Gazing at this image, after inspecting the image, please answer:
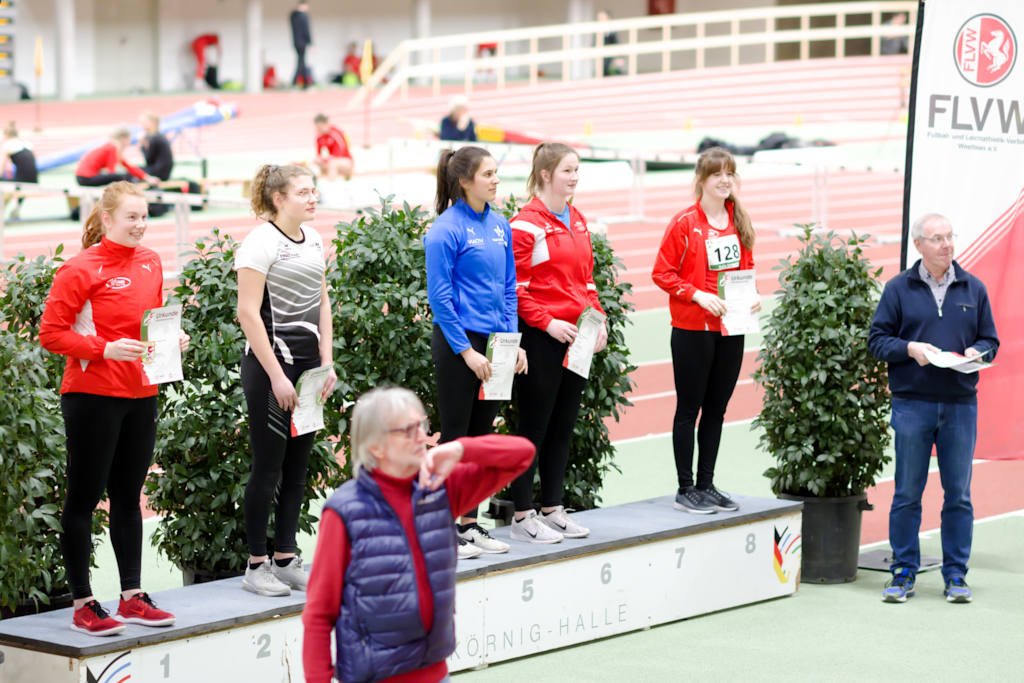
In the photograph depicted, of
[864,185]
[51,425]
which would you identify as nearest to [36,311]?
[51,425]

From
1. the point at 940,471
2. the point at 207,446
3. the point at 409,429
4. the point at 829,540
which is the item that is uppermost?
the point at 409,429

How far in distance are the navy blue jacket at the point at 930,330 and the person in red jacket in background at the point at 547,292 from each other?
4.66 ft

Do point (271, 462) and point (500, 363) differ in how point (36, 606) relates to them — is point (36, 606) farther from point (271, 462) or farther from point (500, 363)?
point (500, 363)

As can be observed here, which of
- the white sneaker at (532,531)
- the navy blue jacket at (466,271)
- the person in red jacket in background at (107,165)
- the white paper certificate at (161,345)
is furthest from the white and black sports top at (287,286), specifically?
the person in red jacket in background at (107,165)

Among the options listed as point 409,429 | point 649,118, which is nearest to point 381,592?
point 409,429

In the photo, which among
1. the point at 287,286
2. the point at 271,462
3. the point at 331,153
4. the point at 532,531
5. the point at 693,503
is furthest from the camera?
the point at 331,153

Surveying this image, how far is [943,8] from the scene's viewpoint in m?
7.88

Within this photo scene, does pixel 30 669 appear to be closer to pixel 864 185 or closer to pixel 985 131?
pixel 985 131

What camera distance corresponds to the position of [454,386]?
20.5 feet

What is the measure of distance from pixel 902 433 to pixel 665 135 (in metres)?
25.1

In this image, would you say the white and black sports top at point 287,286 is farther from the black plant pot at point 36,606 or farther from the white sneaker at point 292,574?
the black plant pot at point 36,606

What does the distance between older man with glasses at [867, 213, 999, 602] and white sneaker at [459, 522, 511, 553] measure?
2028 millimetres

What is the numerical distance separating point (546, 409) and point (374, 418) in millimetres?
2923

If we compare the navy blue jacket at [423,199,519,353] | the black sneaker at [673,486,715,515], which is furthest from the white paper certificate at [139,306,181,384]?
the black sneaker at [673,486,715,515]
